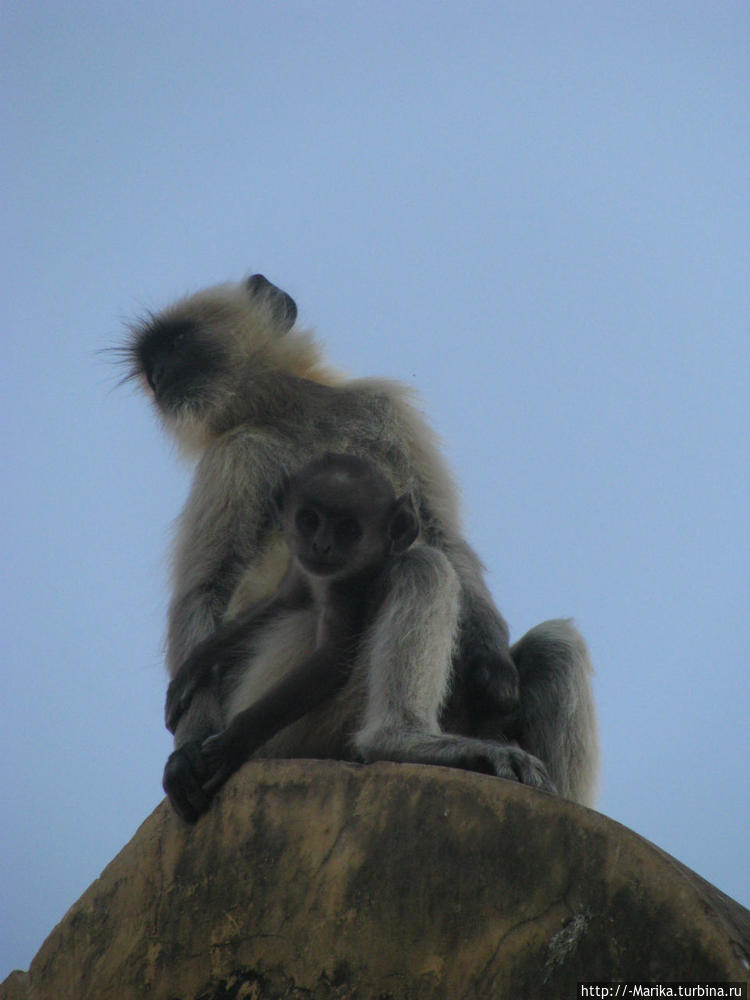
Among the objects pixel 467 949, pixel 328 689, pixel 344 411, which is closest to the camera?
pixel 467 949

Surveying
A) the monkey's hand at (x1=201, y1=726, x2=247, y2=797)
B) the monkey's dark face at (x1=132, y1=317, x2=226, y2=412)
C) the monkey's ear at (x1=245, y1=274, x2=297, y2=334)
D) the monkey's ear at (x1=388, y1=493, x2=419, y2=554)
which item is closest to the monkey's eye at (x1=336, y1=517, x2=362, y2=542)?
the monkey's ear at (x1=388, y1=493, x2=419, y2=554)

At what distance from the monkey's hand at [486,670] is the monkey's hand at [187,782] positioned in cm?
92

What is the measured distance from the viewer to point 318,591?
12.1 ft

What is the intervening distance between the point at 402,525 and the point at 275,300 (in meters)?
2.20

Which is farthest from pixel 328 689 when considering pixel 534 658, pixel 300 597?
pixel 534 658

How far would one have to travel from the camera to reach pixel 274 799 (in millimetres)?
3066

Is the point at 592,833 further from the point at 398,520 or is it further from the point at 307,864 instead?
the point at 398,520

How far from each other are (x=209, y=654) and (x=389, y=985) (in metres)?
1.39

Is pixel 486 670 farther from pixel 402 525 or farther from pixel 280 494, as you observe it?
pixel 280 494

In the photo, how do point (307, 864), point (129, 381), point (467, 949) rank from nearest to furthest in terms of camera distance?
point (467, 949) < point (307, 864) < point (129, 381)

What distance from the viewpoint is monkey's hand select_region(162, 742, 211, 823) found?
3197mm

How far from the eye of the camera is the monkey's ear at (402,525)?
369cm

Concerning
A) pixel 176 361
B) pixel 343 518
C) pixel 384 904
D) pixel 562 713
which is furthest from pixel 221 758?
pixel 176 361

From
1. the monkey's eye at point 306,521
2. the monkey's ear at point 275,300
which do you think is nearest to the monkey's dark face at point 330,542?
Result: the monkey's eye at point 306,521
